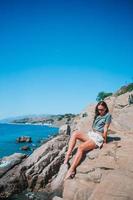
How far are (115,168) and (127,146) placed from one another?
99.4 inches

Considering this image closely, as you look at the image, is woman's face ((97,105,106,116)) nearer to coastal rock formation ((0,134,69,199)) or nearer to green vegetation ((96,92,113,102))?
coastal rock formation ((0,134,69,199))

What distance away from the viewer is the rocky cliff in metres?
11.5

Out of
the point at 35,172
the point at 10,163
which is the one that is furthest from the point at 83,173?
the point at 10,163

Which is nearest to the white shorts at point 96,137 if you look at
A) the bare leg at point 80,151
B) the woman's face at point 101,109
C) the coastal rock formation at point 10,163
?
the bare leg at point 80,151

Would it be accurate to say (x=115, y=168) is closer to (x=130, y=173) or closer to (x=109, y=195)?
(x=130, y=173)

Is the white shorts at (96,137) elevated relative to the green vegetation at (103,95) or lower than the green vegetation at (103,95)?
lower

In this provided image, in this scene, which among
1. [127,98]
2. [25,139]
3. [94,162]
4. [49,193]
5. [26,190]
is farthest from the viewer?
[25,139]

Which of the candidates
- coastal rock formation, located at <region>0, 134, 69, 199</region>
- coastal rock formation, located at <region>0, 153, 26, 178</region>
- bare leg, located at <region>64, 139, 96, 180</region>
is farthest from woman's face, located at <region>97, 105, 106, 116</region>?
coastal rock formation, located at <region>0, 153, 26, 178</region>

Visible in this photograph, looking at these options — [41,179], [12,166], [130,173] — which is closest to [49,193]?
[41,179]

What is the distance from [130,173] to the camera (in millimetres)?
12211

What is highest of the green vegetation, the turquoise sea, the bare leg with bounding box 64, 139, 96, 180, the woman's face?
the green vegetation

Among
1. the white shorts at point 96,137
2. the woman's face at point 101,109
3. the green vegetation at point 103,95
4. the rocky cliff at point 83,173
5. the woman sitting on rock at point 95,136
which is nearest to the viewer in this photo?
the rocky cliff at point 83,173

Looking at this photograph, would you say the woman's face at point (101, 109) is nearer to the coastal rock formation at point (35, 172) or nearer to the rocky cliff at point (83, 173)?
the rocky cliff at point (83, 173)

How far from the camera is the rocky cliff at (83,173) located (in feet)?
37.6
